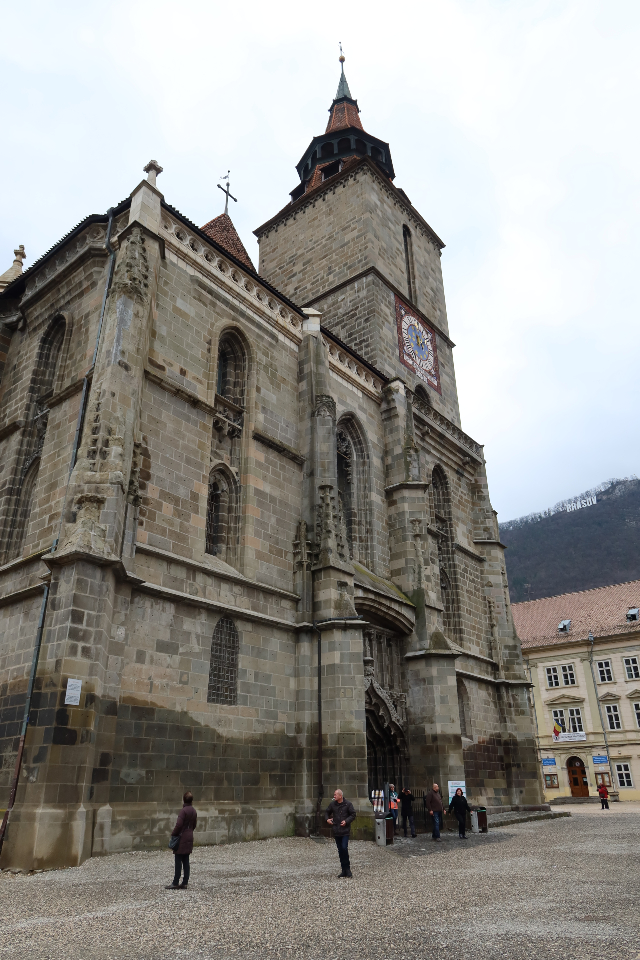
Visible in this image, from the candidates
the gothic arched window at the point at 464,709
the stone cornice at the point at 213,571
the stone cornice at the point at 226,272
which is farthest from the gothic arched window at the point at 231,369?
the gothic arched window at the point at 464,709

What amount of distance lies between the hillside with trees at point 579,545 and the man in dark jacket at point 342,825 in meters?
103

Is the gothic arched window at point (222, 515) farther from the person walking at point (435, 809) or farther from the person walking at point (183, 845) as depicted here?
the person walking at point (183, 845)

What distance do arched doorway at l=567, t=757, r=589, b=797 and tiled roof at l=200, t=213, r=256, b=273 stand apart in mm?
34022

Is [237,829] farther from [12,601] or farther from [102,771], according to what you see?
[12,601]

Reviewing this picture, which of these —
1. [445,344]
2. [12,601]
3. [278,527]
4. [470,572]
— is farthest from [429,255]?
[12,601]

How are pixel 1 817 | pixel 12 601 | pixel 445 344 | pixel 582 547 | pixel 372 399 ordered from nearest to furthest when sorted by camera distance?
pixel 1 817, pixel 12 601, pixel 372 399, pixel 445 344, pixel 582 547

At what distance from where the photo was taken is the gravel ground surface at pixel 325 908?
509 centimetres

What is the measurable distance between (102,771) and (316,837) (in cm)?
508

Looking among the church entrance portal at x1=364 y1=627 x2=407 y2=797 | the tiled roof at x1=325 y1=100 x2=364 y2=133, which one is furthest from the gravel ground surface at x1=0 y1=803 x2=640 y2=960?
the tiled roof at x1=325 y1=100 x2=364 y2=133

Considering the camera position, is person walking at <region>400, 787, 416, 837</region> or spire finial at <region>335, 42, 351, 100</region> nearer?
person walking at <region>400, 787, 416, 837</region>

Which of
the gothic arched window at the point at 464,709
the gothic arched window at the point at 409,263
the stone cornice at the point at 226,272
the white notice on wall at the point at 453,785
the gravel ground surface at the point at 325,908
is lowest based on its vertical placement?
the gravel ground surface at the point at 325,908

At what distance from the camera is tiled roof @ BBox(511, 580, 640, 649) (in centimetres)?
4056

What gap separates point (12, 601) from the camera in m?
12.5

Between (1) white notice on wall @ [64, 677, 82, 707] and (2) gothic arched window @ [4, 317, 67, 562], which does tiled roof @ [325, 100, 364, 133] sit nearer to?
(2) gothic arched window @ [4, 317, 67, 562]
